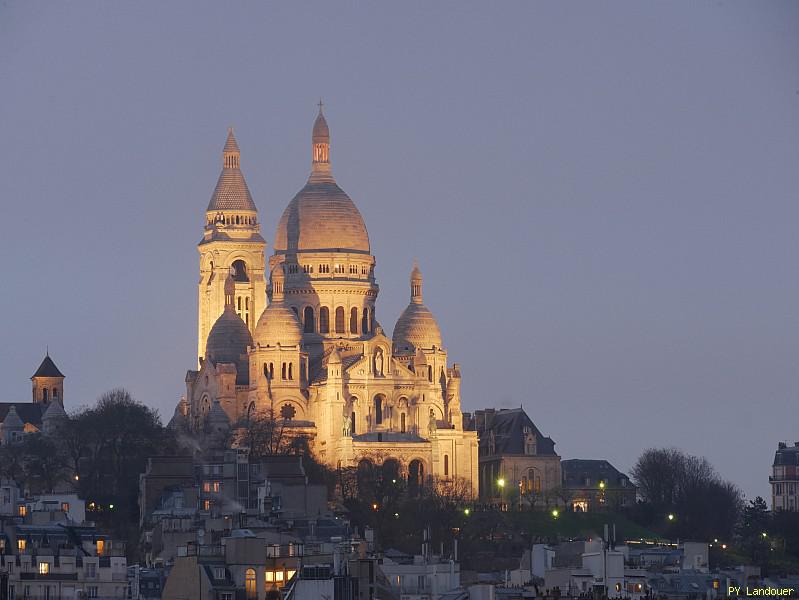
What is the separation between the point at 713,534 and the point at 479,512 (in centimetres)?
1250

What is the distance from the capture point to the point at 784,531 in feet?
652

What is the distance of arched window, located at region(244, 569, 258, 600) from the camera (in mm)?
99688

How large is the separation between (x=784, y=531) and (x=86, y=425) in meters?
37.3

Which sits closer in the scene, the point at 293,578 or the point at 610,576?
the point at 293,578

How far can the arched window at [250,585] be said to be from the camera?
9969cm

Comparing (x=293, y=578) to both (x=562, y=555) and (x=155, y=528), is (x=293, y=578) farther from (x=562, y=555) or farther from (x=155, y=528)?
(x=155, y=528)

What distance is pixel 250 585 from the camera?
100 metres

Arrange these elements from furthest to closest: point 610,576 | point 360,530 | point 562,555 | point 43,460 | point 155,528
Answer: point 43,460
point 360,530
point 155,528
point 562,555
point 610,576

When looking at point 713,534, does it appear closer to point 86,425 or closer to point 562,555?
point 86,425

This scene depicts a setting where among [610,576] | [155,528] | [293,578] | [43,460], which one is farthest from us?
[43,460]

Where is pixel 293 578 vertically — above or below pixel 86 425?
below

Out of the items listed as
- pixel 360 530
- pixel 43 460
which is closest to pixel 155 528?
pixel 360 530

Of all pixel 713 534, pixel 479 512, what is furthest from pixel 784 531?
pixel 479 512

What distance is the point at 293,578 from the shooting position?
321ft
